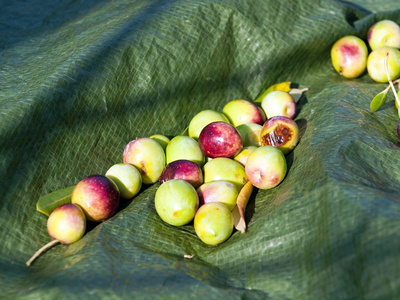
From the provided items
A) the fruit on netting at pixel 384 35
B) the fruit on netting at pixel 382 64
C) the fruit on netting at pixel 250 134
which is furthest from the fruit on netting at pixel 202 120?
the fruit on netting at pixel 384 35

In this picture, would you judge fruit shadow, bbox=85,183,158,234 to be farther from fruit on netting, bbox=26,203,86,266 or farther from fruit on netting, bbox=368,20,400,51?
fruit on netting, bbox=368,20,400,51

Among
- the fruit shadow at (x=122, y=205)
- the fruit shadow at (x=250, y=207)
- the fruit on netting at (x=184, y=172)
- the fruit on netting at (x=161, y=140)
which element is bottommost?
the fruit shadow at (x=250, y=207)

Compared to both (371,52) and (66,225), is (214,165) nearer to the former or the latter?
(66,225)

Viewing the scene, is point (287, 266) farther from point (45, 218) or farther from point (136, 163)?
point (45, 218)

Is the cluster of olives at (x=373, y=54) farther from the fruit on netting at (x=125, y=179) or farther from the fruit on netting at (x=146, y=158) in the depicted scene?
the fruit on netting at (x=125, y=179)

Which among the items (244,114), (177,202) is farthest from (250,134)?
(177,202)

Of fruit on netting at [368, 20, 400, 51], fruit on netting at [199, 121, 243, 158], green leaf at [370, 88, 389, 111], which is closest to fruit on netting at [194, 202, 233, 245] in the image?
fruit on netting at [199, 121, 243, 158]
